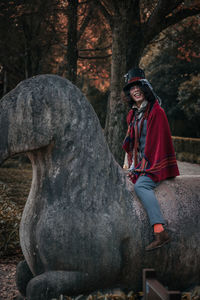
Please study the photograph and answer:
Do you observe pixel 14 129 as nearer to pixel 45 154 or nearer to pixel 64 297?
pixel 45 154

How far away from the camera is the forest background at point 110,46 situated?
7527mm

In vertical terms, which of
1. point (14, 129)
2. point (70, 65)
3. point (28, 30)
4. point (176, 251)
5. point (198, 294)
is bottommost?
point (198, 294)

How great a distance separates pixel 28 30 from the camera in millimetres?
14148

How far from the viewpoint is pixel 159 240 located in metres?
2.84

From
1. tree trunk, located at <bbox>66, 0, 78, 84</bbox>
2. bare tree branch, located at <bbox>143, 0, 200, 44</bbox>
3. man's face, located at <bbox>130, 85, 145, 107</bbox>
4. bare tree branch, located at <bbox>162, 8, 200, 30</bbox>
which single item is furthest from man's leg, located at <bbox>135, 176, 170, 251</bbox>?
tree trunk, located at <bbox>66, 0, 78, 84</bbox>

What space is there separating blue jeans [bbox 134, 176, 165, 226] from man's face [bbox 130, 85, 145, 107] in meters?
0.72

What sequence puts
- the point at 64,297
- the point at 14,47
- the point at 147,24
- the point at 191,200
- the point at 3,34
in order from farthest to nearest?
the point at 14,47
the point at 3,34
the point at 147,24
the point at 191,200
the point at 64,297

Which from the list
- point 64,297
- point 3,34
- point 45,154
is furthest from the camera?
point 3,34

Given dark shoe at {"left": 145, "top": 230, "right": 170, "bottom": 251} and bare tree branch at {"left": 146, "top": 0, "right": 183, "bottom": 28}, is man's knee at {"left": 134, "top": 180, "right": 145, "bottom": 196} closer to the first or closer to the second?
dark shoe at {"left": 145, "top": 230, "right": 170, "bottom": 251}

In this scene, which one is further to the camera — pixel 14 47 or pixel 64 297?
pixel 14 47

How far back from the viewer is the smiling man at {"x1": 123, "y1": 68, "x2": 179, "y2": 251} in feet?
9.54

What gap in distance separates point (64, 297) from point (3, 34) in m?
10.2

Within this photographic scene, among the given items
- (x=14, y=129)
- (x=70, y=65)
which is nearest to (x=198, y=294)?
(x=14, y=129)

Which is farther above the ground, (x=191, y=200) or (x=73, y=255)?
(x=191, y=200)
